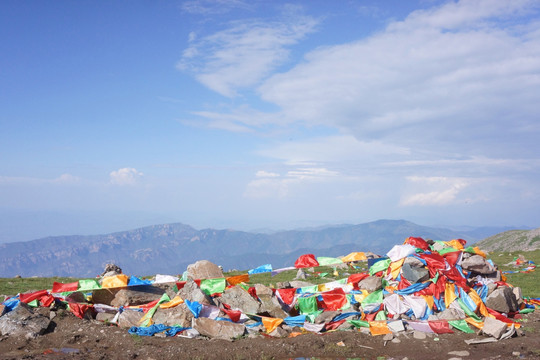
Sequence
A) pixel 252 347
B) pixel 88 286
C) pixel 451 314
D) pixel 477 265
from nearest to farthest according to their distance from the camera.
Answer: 1. pixel 252 347
2. pixel 451 314
3. pixel 88 286
4. pixel 477 265

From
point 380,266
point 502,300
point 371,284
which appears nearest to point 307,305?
point 371,284

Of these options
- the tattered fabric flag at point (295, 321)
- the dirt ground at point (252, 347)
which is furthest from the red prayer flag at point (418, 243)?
the tattered fabric flag at point (295, 321)

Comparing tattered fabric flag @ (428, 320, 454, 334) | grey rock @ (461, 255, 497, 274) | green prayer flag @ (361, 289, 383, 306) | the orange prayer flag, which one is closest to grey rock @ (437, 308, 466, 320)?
tattered fabric flag @ (428, 320, 454, 334)

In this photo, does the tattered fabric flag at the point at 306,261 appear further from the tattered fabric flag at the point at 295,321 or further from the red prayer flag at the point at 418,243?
the tattered fabric flag at the point at 295,321

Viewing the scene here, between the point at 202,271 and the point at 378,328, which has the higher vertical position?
the point at 202,271

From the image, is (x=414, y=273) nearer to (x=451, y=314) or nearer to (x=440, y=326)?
(x=451, y=314)

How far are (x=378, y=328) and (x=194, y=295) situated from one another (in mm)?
7351

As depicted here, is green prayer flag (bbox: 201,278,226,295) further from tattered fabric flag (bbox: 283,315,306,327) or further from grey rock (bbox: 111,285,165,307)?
tattered fabric flag (bbox: 283,315,306,327)

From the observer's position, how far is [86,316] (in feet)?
52.6

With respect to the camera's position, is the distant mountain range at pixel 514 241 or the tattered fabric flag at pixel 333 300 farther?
the distant mountain range at pixel 514 241

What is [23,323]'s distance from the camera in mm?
14117

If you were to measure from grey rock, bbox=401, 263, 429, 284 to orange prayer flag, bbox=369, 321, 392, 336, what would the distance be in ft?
10.9

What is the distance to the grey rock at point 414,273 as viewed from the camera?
1778cm

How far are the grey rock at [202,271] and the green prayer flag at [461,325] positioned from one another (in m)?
11.5
